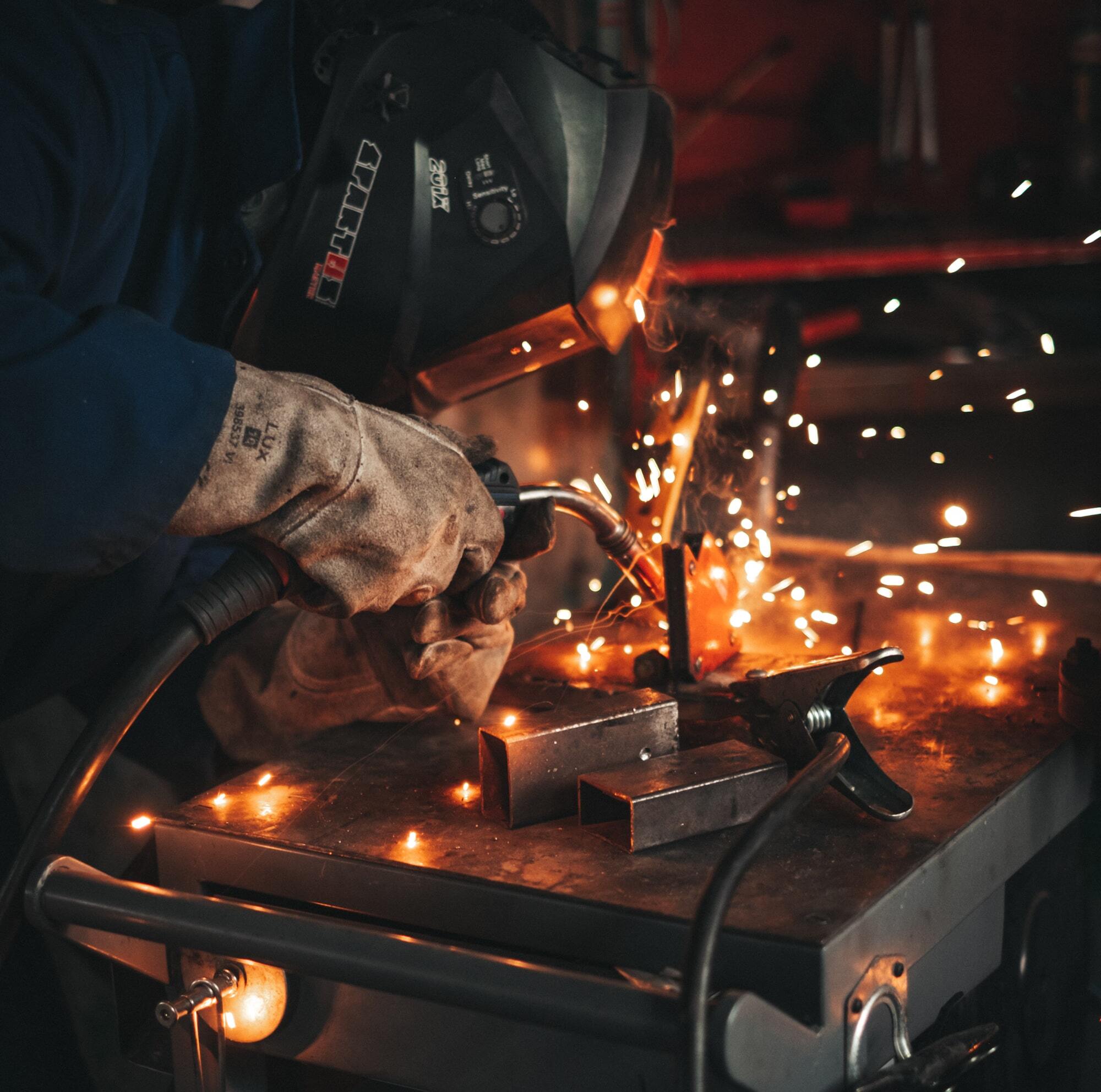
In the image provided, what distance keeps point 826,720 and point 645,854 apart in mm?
243

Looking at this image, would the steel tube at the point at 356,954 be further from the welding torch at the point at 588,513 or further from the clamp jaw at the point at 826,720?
the welding torch at the point at 588,513

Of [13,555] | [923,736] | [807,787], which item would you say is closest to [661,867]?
[807,787]

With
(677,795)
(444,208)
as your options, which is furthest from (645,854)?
(444,208)

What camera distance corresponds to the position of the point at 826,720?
108 centimetres

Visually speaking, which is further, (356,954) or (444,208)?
(444,208)

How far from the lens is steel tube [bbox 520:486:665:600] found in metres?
1.37

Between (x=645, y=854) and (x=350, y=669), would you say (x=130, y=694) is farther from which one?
(x=645, y=854)

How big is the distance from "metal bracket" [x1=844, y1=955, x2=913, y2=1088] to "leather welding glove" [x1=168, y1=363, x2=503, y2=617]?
587mm

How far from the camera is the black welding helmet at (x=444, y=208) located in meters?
1.34

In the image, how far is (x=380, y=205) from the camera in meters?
1.34

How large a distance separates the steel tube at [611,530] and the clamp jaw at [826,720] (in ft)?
1.20

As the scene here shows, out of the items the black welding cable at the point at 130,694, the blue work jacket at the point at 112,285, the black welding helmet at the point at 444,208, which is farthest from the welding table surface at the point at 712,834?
the black welding helmet at the point at 444,208

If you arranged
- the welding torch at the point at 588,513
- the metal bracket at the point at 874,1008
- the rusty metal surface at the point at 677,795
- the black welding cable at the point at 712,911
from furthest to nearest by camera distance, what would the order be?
1. the welding torch at the point at 588,513
2. the rusty metal surface at the point at 677,795
3. the metal bracket at the point at 874,1008
4. the black welding cable at the point at 712,911

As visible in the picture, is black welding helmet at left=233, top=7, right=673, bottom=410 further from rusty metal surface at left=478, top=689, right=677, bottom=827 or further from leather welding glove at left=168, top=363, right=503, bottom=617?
rusty metal surface at left=478, top=689, right=677, bottom=827
